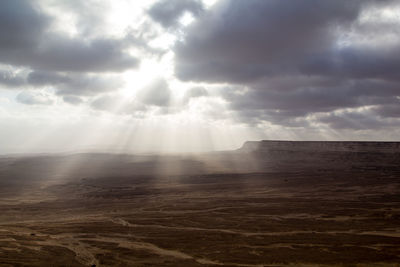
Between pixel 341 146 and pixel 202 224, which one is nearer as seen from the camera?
pixel 202 224

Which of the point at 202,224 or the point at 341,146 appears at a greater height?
the point at 341,146

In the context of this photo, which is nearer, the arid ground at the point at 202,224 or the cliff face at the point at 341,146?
the arid ground at the point at 202,224

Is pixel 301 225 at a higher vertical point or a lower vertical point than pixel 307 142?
lower

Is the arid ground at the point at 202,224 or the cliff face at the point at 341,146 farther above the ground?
the cliff face at the point at 341,146

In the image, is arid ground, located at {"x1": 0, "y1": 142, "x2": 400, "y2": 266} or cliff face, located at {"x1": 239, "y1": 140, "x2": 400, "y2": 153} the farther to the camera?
cliff face, located at {"x1": 239, "y1": 140, "x2": 400, "y2": 153}

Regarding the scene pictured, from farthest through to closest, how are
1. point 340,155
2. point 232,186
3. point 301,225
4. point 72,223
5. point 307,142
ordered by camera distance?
point 307,142 → point 340,155 → point 232,186 → point 72,223 → point 301,225

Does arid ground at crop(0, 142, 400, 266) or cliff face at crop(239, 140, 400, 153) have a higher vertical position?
cliff face at crop(239, 140, 400, 153)

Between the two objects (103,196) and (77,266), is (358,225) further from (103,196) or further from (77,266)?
(103,196)

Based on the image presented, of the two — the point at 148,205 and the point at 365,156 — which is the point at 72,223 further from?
the point at 365,156

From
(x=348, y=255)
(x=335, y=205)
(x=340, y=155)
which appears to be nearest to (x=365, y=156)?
(x=340, y=155)

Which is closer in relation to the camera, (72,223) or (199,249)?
(199,249)

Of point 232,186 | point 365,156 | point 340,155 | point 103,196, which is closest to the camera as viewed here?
point 103,196
